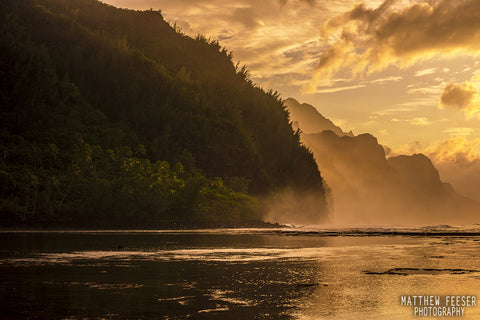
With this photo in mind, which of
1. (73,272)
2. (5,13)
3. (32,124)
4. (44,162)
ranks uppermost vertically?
(5,13)

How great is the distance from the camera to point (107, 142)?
479 ft

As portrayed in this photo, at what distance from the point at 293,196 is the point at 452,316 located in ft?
594

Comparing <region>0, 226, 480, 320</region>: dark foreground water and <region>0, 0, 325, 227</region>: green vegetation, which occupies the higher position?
<region>0, 0, 325, 227</region>: green vegetation

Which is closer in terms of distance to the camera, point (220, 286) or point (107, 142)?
point (220, 286)

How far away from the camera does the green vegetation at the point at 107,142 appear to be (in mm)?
112062

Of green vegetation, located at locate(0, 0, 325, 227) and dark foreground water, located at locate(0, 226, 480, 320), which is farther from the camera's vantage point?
green vegetation, located at locate(0, 0, 325, 227)

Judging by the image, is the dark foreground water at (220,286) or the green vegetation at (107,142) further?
the green vegetation at (107,142)

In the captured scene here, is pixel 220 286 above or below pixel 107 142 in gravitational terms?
below

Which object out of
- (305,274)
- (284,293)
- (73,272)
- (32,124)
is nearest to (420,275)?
(305,274)

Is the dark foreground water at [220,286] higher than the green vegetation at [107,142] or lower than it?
lower

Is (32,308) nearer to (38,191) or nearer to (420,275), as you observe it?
(420,275)

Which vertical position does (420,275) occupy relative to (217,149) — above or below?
below

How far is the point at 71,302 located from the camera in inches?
742

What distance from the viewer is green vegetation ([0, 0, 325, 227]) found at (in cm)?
11206
